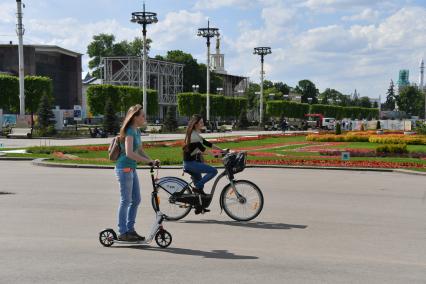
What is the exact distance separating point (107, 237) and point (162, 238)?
73 centimetres

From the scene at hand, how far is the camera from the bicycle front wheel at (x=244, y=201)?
9539 mm

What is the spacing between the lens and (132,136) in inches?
296

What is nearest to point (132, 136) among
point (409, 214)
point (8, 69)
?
point (409, 214)

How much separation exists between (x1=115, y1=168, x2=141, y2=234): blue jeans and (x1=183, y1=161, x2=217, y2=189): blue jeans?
82.2 inches

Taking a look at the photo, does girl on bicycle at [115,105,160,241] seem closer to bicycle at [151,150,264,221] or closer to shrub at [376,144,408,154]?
bicycle at [151,150,264,221]

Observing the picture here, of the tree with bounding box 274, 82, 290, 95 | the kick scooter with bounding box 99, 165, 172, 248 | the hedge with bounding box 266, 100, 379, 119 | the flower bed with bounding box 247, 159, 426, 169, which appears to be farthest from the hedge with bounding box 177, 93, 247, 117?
the tree with bounding box 274, 82, 290, 95

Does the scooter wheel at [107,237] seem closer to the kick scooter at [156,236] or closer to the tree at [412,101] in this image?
the kick scooter at [156,236]

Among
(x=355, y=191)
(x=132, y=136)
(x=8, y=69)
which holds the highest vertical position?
(x=8, y=69)

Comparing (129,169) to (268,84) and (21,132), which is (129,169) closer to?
(21,132)

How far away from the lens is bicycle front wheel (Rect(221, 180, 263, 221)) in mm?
9539

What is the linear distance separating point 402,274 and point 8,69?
105032 mm

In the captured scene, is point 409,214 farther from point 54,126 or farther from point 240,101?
point 240,101

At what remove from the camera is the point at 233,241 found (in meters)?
7.98

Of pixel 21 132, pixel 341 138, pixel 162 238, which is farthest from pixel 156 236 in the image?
pixel 21 132
